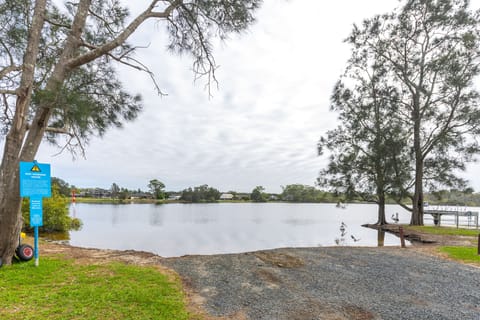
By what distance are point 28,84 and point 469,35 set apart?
17774mm

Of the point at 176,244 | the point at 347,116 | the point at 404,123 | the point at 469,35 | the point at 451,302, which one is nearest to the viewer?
the point at 451,302

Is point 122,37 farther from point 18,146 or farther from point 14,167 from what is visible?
point 14,167

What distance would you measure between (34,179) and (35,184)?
0.09 metres

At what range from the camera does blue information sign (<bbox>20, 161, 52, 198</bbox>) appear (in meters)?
4.27

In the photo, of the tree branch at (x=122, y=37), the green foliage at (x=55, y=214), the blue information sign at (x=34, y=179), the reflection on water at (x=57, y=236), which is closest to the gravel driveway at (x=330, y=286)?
the blue information sign at (x=34, y=179)

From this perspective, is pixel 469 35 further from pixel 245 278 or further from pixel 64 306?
pixel 64 306

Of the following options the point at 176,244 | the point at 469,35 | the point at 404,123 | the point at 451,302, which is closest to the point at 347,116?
the point at 404,123

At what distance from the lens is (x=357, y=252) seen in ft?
22.4

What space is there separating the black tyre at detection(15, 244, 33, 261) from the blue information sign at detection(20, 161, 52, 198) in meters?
1.10

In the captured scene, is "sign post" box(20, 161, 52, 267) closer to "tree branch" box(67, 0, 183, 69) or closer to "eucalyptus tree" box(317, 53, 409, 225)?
"tree branch" box(67, 0, 183, 69)

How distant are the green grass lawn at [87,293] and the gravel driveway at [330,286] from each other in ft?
1.66

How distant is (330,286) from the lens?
4047 mm

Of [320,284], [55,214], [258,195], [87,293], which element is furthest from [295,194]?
[87,293]

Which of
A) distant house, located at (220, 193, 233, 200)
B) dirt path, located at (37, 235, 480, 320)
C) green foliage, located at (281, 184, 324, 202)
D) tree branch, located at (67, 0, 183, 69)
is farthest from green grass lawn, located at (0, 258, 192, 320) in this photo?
distant house, located at (220, 193, 233, 200)
